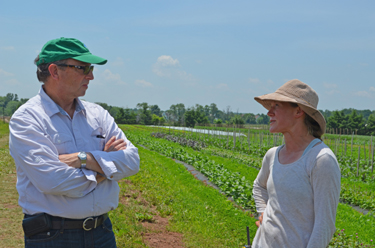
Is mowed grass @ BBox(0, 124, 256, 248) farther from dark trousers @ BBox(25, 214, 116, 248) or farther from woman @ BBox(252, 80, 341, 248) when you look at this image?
woman @ BBox(252, 80, 341, 248)

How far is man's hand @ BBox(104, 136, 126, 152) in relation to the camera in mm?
2654

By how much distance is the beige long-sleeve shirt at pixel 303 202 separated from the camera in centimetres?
195

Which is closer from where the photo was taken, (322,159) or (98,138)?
(322,159)

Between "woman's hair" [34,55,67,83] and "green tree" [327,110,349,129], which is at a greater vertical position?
"green tree" [327,110,349,129]

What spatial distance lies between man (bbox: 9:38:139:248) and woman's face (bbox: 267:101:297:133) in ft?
3.79

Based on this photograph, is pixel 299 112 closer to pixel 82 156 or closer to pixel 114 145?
pixel 114 145

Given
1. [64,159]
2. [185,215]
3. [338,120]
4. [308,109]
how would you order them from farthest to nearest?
1. [338,120]
2. [185,215]
3. [64,159]
4. [308,109]

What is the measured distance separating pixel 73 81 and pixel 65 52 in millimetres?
218

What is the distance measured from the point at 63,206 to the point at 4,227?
389 centimetres

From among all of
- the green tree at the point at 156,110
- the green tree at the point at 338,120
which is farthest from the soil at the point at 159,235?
the green tree at the point at 156,110

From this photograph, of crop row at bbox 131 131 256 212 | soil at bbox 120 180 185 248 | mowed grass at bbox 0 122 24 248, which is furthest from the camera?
crop row at bbox 131 131 256 212

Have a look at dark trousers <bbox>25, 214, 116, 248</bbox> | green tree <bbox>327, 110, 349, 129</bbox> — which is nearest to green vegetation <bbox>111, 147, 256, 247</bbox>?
dark trousers <bbox>25, 214, 116, 248</bbox>

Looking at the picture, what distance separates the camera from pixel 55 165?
7.31 ft

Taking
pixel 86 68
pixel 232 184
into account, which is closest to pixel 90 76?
pixel 86 68
